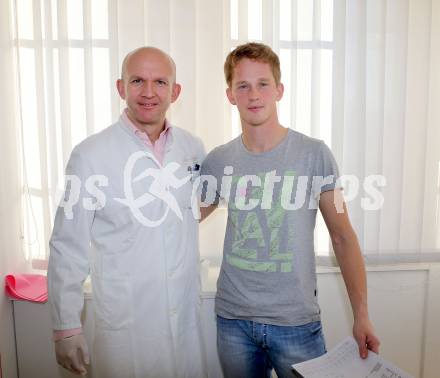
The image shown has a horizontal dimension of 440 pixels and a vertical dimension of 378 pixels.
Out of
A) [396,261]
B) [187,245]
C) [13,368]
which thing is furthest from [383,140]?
[13,368]

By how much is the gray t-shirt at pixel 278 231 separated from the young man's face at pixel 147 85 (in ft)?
0.98

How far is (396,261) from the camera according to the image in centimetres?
205

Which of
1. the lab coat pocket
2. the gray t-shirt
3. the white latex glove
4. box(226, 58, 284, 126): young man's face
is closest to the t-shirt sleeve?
the gray t-shirt

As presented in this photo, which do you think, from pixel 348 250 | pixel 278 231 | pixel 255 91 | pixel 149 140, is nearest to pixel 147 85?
pixel 149 140

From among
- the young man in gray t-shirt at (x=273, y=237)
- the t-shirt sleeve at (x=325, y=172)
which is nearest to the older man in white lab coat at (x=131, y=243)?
the young man in gray t-shirt at (x=273, y=237)

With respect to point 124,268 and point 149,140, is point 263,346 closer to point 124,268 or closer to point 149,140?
point 124,268

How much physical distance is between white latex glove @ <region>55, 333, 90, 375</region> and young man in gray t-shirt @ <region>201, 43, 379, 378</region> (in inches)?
15.6

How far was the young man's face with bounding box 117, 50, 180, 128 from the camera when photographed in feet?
4.46

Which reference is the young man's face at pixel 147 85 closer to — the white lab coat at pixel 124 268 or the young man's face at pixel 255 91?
the white lab coat at pixel 124 268

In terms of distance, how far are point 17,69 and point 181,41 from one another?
659 millimetres

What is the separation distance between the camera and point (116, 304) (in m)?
1.38

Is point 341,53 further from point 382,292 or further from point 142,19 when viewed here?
point 382,292

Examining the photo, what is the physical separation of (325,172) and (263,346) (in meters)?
0.52

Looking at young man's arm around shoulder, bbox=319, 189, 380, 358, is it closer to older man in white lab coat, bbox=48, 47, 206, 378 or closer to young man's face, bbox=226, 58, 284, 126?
young man's face, bbox=226, 58, 284, 126
